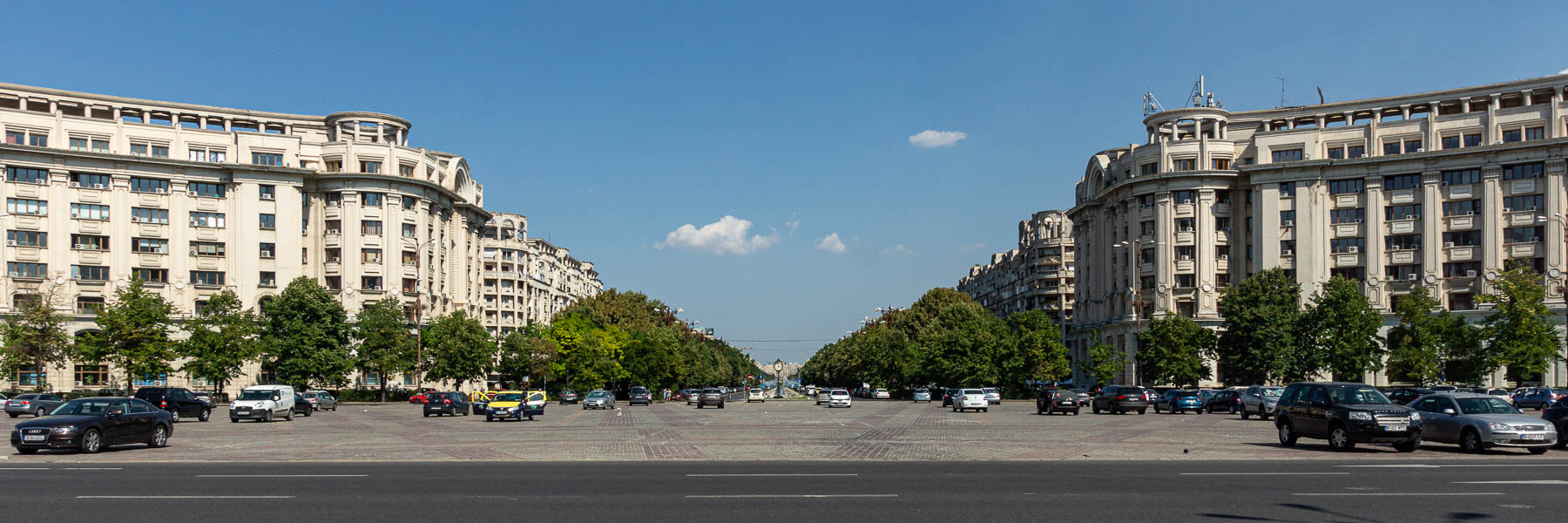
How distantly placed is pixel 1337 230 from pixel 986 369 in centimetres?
3152

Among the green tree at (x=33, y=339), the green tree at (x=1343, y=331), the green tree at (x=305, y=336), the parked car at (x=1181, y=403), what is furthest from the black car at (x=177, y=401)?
the green tree at (x=1343, y=331)

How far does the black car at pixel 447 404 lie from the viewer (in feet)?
197

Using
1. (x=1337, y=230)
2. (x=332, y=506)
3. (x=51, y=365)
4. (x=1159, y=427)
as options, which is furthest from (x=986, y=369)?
(x=332, y=506)

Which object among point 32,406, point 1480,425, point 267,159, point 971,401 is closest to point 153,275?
point 267,159

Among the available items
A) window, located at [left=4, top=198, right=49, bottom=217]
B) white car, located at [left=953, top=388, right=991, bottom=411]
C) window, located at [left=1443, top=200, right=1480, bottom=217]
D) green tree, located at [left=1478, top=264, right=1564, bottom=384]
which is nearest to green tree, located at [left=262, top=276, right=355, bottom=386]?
window, located at [left=4, top=198, right=49, bottom=217]

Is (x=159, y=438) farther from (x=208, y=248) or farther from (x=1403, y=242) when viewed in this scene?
(x=1403, y=242)

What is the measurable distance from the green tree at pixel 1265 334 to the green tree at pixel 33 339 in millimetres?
82026

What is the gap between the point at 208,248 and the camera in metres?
93.4

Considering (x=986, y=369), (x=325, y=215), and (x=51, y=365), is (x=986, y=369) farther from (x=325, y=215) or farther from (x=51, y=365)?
(x=51, y=365)

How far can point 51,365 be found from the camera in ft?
276

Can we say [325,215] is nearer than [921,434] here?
No

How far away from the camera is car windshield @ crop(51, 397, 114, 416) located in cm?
2739

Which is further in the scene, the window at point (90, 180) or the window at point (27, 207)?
the window at point (90, 180)

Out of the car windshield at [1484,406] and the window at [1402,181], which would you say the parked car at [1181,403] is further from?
the window at [1402,181]
